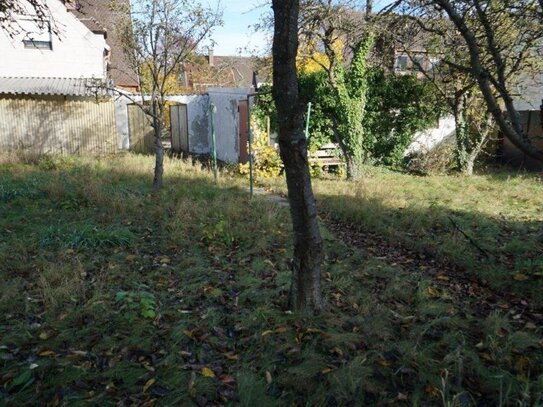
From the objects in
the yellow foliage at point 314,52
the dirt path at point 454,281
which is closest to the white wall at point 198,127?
the yellow foliage at point 314,52

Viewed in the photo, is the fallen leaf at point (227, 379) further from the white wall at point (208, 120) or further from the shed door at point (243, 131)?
the white wall at point (208, 120)

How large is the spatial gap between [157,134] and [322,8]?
214 inches

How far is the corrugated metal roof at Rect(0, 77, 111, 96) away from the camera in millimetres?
15773

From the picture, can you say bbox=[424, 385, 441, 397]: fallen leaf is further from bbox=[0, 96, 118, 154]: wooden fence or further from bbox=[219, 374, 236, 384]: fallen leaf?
bbox=[0, 96, 118, 154]: wooden fence

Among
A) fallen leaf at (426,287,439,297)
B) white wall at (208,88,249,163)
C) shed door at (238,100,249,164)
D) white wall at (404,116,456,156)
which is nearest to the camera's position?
fallen leaf at (426,287,439,297)

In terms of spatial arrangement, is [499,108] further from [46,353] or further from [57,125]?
[57,125]

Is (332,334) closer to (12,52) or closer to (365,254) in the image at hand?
(365,254)

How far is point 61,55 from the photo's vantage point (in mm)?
18516

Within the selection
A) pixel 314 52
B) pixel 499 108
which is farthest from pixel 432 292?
pixel 314 52

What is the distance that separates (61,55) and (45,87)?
9.40ft

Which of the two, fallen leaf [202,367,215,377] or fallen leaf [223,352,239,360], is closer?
fallen leaf [202,367,215,377]

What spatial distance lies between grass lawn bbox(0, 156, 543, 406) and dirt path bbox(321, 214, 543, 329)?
9 centimetres

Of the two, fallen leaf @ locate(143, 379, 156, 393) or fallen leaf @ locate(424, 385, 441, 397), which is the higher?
fallen leaf @ locate(424, 385, 441, 397)

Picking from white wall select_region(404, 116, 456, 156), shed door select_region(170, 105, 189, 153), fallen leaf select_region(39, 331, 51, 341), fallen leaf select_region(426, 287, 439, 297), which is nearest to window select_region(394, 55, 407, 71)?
white wall select_region(404, 116, 456, 156)
